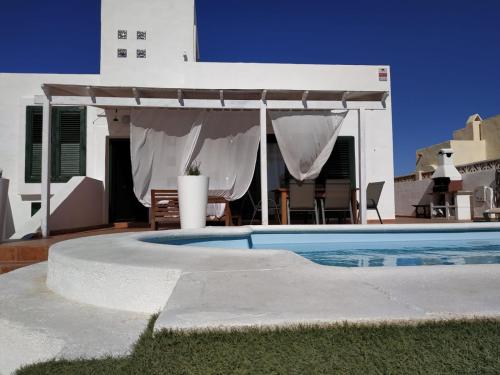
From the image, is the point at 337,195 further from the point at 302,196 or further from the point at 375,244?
the point at 375,244

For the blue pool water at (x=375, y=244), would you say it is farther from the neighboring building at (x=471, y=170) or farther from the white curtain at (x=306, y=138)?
the neighboring building at (x=471, y=170)

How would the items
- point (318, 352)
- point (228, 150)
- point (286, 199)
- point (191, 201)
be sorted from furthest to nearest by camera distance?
1. point (228, 150)
2. point (286, 199)
3. point (191, 201)
4. point (318, 352)

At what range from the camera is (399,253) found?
4.40 m

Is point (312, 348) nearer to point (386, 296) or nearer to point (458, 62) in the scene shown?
point (386, 296)

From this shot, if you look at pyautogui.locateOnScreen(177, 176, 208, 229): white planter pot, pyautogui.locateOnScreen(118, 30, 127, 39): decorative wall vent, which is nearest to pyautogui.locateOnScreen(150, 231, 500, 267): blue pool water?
pyautogui.locateOnScreen(177, 176, 208, 229): white planter pot

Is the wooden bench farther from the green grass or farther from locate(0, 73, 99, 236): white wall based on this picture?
the green grass

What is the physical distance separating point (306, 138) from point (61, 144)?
213 inches

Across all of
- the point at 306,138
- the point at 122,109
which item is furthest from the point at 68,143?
the point at 306,138

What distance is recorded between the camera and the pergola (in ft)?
19.5

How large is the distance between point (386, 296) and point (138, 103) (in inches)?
222

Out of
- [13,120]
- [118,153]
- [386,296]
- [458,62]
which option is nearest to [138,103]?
[118,153]

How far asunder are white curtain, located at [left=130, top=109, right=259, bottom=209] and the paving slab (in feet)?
16.0

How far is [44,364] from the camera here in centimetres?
137

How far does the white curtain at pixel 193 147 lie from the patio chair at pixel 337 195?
163 centimetres
